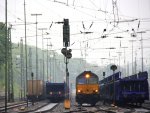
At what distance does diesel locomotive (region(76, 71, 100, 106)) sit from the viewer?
4288 cm

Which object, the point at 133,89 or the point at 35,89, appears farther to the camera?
the point at 35,89

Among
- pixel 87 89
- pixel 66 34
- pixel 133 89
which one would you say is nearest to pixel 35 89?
pixel 87 89

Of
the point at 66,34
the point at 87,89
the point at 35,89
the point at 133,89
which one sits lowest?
the point at 35,89

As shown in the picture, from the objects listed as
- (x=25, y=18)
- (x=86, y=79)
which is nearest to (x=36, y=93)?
(x=25, y=18)

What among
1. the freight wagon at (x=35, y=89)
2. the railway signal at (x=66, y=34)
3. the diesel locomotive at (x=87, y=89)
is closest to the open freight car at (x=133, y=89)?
the diesel locomotive at (x=87, y=89)

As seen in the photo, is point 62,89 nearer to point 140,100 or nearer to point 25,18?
point 25,18

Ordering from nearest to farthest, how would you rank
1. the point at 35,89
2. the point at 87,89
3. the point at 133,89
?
the point at 133,89, the point at 87,89, the point at 35,89

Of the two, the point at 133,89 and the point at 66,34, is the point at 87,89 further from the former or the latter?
the point at 66,34

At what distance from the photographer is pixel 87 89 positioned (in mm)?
43250

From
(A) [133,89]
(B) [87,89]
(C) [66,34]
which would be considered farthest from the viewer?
(B) [87,89]

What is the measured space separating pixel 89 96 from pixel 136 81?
246 inches

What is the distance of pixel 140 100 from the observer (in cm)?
3844

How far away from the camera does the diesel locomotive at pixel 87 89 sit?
141ft

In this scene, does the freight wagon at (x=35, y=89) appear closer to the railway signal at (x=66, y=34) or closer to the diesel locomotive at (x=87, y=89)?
the diesel locomotive at (x=87, y=89)
